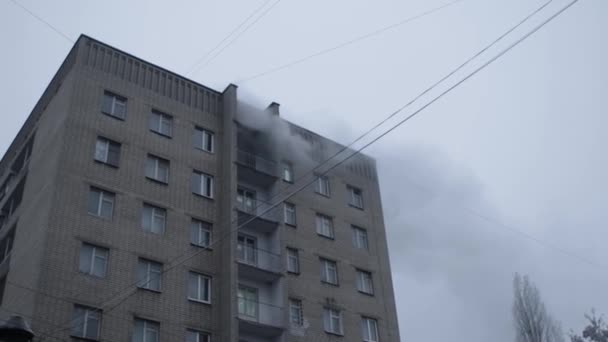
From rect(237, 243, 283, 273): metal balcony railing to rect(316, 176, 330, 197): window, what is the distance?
5903 millimetres

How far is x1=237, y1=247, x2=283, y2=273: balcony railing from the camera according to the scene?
98.0 feet

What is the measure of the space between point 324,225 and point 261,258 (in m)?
4.97

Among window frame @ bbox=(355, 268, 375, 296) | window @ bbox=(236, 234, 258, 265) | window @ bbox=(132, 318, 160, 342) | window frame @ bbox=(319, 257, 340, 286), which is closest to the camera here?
window @ bbox=(132, 318, 160, 342)

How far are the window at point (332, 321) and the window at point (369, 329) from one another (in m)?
1.35

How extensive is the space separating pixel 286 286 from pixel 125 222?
24.4ft

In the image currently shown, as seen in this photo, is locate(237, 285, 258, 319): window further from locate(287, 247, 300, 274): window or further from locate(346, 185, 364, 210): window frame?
locate(346, 185, 364, 210): window frame

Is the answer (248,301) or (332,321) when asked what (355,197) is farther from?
(248,301)

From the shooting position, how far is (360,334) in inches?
1237

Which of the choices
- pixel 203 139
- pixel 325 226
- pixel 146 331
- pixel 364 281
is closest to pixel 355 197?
pixel 325 226

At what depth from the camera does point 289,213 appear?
33094mm

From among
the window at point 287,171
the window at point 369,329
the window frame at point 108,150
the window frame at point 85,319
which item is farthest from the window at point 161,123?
the window at point 369,329

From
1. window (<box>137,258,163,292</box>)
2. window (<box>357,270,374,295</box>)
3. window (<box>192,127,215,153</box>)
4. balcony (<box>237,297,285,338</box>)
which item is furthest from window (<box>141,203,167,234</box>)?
window (<box>357,270,374,295</box>)

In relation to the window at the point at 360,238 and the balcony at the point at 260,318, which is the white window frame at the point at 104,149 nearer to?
the balcony at the point at 260,318

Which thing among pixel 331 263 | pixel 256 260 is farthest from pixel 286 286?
pixel 331 263
